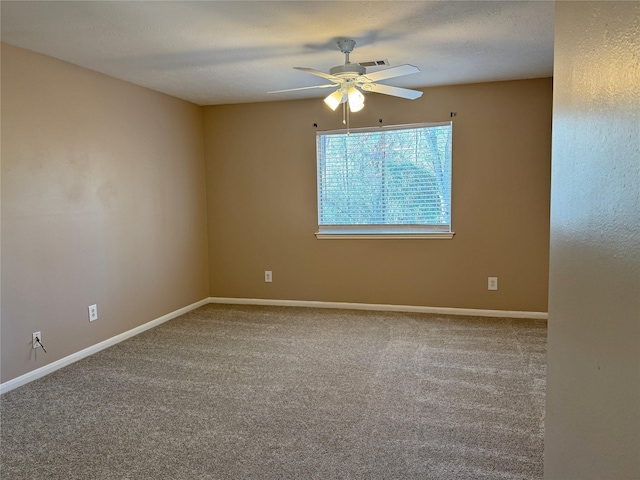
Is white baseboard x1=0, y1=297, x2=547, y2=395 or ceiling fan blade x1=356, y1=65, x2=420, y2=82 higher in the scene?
ceiling fan blade x1=356, y1=65, x2=420, y2=82

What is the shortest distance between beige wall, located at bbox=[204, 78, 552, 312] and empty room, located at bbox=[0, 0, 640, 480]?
0.07 ft

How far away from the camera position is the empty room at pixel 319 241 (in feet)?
3.33

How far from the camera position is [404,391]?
8.93 ft

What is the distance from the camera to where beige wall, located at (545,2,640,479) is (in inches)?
27.0

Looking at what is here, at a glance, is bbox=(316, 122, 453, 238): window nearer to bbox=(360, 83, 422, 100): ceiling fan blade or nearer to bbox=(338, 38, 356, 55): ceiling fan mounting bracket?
bbox=(360, 83, 422, 100): ceiling fan blade

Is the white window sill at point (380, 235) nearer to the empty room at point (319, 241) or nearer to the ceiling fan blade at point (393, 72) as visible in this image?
the empty room at point (319, 241)

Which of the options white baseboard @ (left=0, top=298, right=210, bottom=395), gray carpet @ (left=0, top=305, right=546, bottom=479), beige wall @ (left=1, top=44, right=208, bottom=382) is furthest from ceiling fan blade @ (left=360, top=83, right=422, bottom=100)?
white baseboard @ (left=0, top=298, right=210, bottom=395)

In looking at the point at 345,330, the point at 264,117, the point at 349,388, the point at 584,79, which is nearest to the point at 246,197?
the point at 264,117

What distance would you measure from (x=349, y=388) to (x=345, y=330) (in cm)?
118

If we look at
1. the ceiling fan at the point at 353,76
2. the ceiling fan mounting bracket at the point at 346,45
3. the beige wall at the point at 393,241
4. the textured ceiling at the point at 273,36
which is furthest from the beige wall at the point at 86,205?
the ceiling fan mounting bracket at the point at 346,45

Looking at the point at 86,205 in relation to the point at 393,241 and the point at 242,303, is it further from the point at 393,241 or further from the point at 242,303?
the point at 393,241

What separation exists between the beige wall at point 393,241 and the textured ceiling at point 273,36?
494mm

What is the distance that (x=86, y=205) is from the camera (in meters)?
3.48

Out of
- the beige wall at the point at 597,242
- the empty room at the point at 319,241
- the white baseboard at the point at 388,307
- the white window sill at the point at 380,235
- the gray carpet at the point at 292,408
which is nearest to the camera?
the beige wall at the point at 597,242
